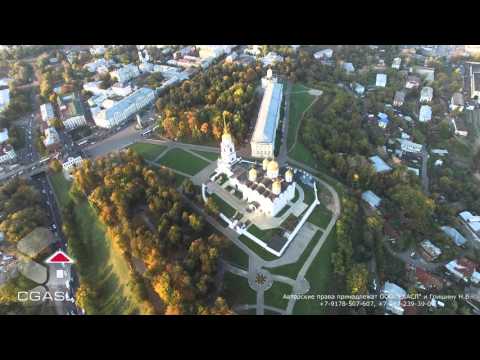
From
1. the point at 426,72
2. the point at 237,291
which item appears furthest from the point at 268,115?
the point at 426,72

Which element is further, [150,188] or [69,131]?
[69,131]

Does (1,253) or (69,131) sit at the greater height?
(69,131)

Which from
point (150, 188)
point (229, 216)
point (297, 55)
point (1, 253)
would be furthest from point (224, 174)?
point (297, 55)

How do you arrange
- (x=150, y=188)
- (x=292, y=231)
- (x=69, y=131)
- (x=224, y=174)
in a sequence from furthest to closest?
1. (x=69, y=131)
2. (x=224, y=174)
3. (x=150, y=188)
4. (x=292, y=231)

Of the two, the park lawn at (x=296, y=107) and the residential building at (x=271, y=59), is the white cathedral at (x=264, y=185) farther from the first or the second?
the residential building at (x=271, y=59)

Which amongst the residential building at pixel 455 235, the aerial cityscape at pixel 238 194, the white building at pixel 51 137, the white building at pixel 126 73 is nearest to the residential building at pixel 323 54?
the aerial cityscape at pixel 238 194

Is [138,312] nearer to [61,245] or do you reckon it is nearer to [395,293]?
[61,245]

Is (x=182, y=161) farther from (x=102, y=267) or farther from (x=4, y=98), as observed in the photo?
(x=4, y=98)
